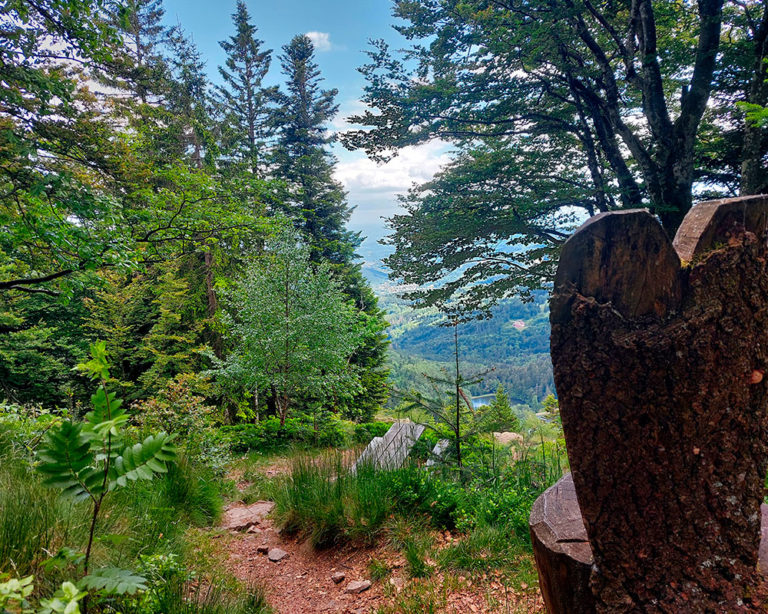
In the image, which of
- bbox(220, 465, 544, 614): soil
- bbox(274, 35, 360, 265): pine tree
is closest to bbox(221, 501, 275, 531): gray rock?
bbox(220, 465, 544, 614): soil

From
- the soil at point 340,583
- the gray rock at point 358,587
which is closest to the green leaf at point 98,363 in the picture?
the soil at point 340,583

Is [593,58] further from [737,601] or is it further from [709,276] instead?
[737,601]

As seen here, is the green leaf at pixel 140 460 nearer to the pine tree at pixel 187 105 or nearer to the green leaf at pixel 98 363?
the green leaf at pixel 98 363

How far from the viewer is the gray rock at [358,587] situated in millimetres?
2658

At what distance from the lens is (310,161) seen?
1490 cm

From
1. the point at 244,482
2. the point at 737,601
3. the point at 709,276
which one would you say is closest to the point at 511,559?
the point at 737,601

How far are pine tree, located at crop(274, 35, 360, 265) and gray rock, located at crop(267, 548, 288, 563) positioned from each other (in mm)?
12081

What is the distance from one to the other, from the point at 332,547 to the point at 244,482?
3.37m

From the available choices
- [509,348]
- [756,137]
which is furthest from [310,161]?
[509,348]

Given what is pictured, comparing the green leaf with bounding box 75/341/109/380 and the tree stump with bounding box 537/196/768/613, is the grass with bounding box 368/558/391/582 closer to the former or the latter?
the tree stump with bounding box 537/196/768/613

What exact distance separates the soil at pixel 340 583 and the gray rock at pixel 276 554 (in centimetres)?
3

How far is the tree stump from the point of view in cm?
111

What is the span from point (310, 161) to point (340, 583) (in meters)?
15.0

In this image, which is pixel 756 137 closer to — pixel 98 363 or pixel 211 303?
pixel 98 363
